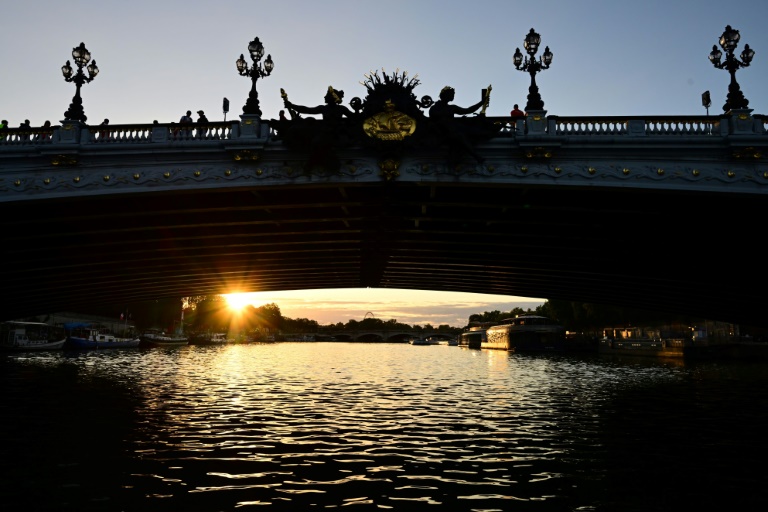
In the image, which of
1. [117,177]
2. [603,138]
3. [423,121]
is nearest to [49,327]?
[117,177]

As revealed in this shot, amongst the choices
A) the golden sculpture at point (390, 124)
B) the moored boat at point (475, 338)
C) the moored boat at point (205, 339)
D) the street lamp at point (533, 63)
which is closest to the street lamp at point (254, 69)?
the golden sculpture at point (390, 124)

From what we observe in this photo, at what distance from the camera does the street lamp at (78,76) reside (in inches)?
1228

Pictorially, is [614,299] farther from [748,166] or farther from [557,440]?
[557,440]

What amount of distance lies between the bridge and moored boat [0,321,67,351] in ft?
117

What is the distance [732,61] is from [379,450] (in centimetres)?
2604

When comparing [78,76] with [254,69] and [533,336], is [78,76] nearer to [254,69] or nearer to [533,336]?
[254,69]

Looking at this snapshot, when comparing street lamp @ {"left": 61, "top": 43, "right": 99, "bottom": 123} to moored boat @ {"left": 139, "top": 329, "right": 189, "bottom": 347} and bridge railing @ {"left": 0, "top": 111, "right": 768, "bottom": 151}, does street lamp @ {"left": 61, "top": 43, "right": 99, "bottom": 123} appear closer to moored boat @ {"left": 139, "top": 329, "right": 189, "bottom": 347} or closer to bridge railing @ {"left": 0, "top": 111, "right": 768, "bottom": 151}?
bridge railing @ {"left": 0, "top": 111, "right": 768, "bottom": 151}

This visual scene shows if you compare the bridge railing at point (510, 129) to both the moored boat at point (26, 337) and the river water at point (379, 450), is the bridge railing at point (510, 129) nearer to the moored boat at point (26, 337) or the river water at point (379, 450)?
the river water at point (379, 450)

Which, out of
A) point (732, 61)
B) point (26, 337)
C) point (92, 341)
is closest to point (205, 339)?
point (92, 341)

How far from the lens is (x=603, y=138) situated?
2905cm

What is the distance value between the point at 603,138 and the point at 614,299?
136 feet

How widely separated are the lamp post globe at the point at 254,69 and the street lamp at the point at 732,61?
2240cm

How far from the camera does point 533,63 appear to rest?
3058 cm

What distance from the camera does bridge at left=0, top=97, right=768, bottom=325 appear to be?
2897cm
